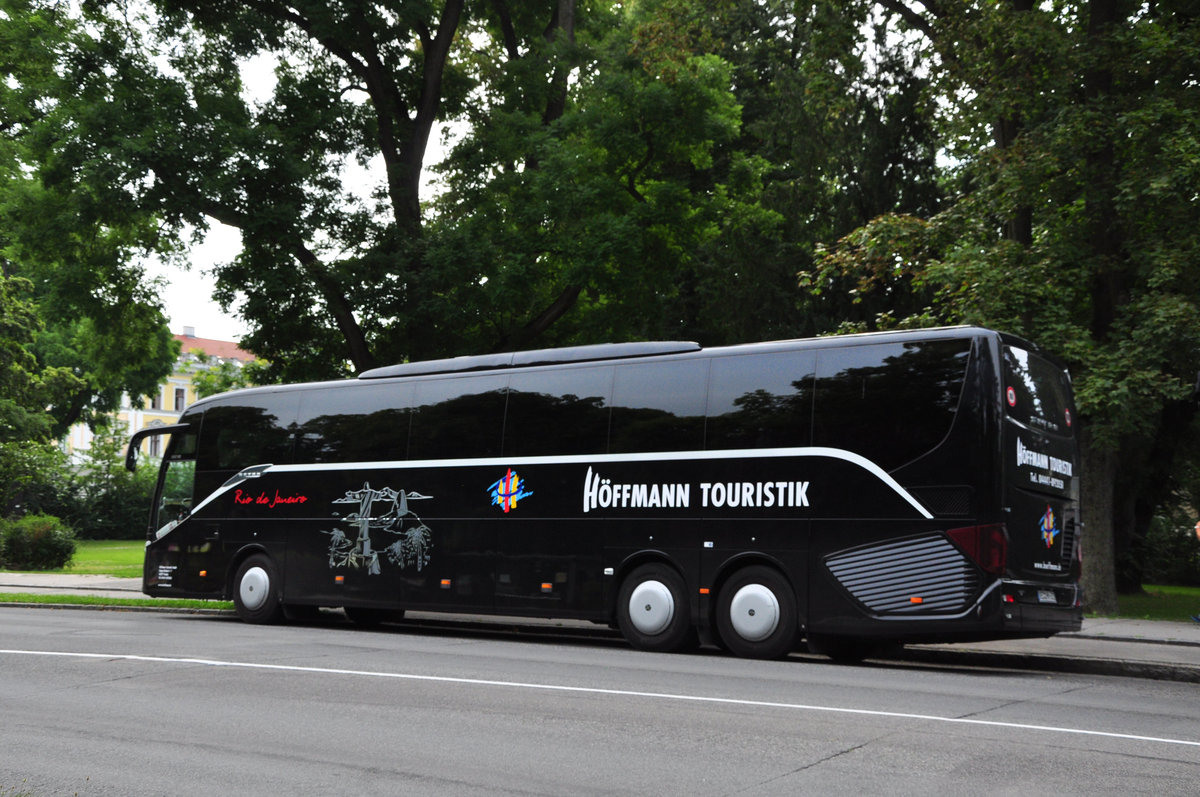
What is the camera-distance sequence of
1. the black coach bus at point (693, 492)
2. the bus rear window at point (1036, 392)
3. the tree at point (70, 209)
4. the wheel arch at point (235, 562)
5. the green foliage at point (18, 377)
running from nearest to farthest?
the black coach bus at point (693, 492)
the bus rear window at point (1036, 392)
the wheel arch at point (235, 562)
the tree at point (70, 209)
the green foliage at point (18, 377)

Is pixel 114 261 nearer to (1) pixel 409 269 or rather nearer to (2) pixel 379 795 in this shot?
(1) pixel 409 269

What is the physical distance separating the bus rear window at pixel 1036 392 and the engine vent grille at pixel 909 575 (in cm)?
166

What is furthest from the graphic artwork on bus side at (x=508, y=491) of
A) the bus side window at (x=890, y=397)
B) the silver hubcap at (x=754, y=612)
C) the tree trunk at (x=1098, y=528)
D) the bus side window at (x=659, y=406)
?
the tree trunk at (x=1098, y=528)

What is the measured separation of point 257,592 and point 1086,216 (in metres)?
14.5

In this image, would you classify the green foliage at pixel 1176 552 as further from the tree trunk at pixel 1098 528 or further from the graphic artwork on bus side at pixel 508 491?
the graphic artwork on bus side at pixel 508 491

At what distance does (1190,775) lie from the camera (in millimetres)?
7008

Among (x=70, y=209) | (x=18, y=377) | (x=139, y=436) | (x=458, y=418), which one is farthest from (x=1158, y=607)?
(x=18, y=377)

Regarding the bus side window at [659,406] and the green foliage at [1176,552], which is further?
the green foliage at [1176,552]

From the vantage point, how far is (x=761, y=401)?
45.8 ft

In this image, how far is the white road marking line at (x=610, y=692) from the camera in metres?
8.52

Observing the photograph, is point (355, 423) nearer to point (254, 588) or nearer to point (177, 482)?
point (254, 588)

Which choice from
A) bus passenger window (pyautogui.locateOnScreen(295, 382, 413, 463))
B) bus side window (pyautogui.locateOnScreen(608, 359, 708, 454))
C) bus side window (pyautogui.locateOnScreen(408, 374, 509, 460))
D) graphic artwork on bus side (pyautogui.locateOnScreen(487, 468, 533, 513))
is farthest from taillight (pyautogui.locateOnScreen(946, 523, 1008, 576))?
bus passenger window (pyautogui.locateOnScreen(295, 382, 413, 463))

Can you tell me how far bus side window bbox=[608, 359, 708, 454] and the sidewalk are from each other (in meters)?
3.77

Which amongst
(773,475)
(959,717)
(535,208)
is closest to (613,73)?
(535,208)
